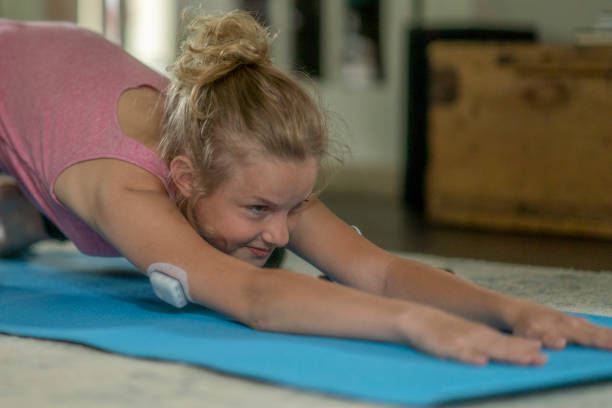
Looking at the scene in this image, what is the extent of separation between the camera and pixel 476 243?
2475mm

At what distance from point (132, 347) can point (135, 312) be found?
246 mm

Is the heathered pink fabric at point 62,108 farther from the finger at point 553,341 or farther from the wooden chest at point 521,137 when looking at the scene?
the wooden chest at point 521,137

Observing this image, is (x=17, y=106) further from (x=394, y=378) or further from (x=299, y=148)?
(x=394, y=378)

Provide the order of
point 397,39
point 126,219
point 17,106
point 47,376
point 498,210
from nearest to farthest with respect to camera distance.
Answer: point 47,376 → point 126,219 → point 17,106 → point 498,210 → point 397,39

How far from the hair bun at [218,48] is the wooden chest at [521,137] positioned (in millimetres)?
1453

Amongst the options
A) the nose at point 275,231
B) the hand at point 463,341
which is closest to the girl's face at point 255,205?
the nose at point 275,231

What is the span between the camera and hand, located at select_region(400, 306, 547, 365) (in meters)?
1.04

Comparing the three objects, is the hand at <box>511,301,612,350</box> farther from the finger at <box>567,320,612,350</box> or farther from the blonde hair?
the blonde hair

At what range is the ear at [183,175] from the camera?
4.42 feet

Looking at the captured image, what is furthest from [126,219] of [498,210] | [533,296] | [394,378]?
[498,210]

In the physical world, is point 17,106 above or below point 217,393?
above

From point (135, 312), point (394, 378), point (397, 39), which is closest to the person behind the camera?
point (394, 378)

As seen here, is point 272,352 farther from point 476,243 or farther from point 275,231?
point 476,243

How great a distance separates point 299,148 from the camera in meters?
1.28
